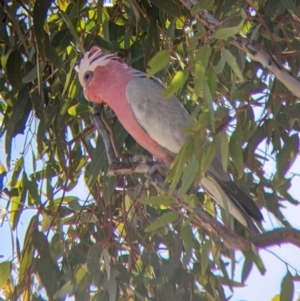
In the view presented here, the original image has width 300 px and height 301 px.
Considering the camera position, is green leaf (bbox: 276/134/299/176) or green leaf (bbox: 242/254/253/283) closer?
green leaf (bbox: 242/254/253/283)

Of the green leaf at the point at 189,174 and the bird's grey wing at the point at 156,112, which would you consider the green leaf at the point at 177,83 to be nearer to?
the green leaf at the point at 189,174

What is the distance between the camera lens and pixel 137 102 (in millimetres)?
1893

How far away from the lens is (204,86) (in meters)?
1.17

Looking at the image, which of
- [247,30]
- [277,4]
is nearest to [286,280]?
[277,4]

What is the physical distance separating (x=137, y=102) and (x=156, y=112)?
2.1 inches

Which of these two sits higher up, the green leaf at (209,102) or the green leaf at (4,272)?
the green leaf at (209,102)

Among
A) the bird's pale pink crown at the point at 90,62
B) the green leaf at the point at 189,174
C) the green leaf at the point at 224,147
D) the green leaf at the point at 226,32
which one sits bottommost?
the bird's pale pink crown at the point at 90,62

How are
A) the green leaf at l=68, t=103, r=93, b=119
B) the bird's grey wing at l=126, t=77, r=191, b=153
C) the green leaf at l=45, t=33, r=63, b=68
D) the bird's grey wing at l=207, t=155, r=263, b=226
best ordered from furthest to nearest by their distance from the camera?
the green leaf at l=68, t=103, r=93, b=119 → the bird's grey wing at l=126, t=77, r=191, b=153 → the green leaf at l=45, t=33, r=63, b=68 → the bird's grey wing at l=207, t=155, r=263, b=226

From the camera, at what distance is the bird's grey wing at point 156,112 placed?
1.85m

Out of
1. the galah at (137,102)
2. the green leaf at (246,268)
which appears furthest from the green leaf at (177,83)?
the galah at (137,102)

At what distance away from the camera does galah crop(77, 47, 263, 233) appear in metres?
1.86

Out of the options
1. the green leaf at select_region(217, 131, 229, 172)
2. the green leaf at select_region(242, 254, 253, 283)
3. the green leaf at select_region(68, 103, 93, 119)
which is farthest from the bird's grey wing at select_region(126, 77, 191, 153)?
the green leaf at select_region(217, 131, 229, 172)

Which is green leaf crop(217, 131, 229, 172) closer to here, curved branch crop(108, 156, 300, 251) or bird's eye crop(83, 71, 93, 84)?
curved branch crop(108, 156, 300, 251)

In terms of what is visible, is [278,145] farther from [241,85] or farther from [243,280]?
[243,280]
